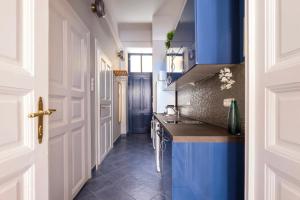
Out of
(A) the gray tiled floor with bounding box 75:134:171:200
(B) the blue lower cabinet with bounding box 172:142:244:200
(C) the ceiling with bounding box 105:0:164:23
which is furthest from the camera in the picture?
(C) the ceiling with bounding box 105:0:164:23

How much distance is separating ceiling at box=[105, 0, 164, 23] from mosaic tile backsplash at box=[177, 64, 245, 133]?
8.23 ft

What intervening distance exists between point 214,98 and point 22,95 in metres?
1.79

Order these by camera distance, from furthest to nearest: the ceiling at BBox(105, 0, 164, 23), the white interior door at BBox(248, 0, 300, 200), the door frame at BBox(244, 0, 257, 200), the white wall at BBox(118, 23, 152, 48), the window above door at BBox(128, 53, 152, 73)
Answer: the window above door at BBox(128, 53, 152, 73), the white wall at BBox(118, 23, 152, 48), the ceiling at BBox(105, 0, 164, 23), the door frame at BBox(244, 0, 257, 200), the white interior door at BBox(248, 0, 300, 200)

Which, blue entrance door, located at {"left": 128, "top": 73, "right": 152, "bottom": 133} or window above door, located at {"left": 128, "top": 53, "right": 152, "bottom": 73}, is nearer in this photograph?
blue entrance door, located at {"left": 128, "top": 73, "right": 152, "bottom": 133}

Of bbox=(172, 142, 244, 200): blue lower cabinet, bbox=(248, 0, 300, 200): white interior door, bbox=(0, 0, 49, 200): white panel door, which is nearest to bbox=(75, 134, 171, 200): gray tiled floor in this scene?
bbox=(172, 142, 244, 200): blue lower cabinet

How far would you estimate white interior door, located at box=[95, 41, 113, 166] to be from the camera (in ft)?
11.7

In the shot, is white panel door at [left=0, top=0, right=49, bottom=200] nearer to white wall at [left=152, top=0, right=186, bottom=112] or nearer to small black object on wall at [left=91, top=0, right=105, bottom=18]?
small black object on wall at [left=91, top=0, right=105, bottom=18]

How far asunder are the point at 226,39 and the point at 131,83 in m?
6.03

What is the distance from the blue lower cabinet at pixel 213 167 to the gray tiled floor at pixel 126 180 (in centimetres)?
32

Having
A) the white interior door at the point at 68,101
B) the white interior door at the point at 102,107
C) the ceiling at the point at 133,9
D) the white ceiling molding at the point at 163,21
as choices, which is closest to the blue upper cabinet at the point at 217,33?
the white interior door at the point at 68,101

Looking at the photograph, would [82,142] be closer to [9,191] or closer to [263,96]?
[9,191]

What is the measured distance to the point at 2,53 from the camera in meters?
0.82

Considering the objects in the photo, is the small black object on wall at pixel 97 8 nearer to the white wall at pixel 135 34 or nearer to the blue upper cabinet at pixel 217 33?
the blue upper cabinet at pixel 217 33

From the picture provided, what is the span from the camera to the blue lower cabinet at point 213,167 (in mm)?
1530
